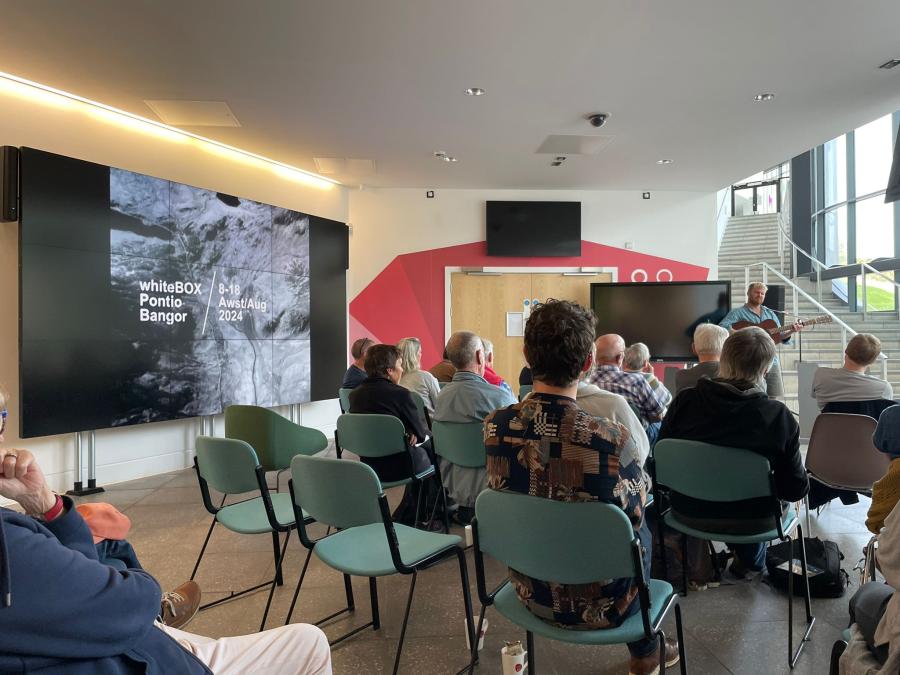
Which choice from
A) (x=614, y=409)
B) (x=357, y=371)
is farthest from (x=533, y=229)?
(x=614, y=409)

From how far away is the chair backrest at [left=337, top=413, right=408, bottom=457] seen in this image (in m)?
3.25

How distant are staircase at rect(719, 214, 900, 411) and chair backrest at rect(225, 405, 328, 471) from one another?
20.9 ft

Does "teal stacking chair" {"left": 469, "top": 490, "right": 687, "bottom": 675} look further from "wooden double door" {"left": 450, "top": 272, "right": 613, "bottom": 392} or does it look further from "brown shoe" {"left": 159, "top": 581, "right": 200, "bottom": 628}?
"wooden double door" {"left": 450, "top": 272, "right": 613, "bottom": 392}

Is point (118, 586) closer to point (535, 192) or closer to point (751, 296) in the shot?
point (751, 296)

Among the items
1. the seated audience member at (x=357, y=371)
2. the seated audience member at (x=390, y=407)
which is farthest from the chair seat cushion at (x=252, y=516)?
the seated audience member at (x=357, y=371)

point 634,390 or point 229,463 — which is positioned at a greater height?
point 634,390

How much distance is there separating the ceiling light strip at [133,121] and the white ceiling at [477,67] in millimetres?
219

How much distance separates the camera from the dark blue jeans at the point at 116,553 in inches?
61.6

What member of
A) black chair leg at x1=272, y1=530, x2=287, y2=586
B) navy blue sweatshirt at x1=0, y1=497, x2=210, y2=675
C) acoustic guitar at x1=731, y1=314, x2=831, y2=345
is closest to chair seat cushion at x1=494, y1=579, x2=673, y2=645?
navy blue sweatshirt at x1=0, y1=497, x2=210, y2=675

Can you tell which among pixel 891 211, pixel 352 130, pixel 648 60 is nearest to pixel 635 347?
pixel 648 60

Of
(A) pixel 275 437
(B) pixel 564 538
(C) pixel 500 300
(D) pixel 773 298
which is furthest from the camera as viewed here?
(C) pixel 500 300

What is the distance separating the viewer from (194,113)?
5008 mm

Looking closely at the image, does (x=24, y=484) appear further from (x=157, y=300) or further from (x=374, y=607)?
(x=157, y=300)

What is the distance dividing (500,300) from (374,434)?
16.4ft
